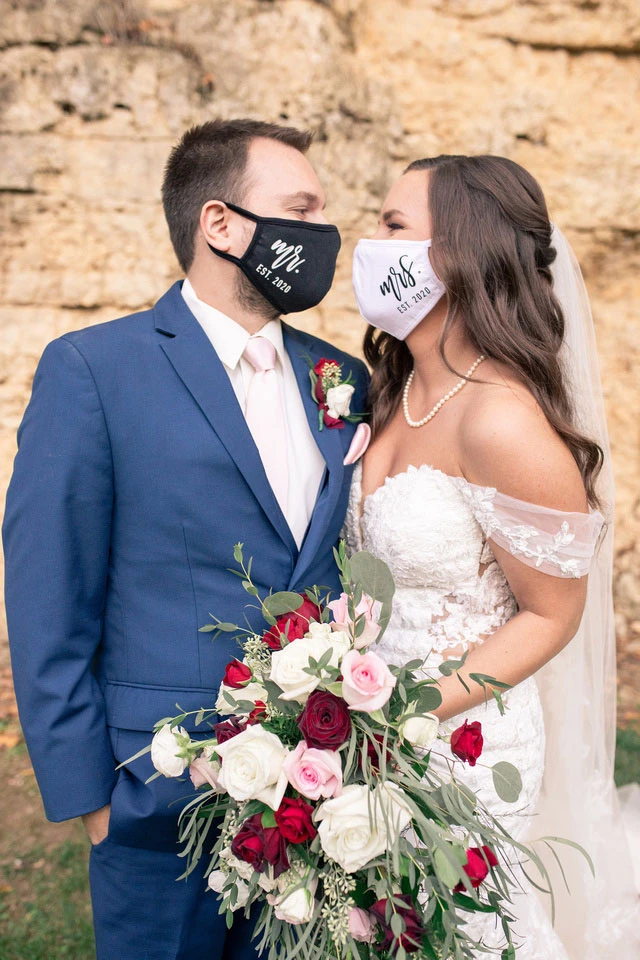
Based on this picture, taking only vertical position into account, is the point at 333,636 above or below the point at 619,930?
above

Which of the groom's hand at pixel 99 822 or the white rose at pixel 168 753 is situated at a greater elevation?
the white rose at pixel 168 753

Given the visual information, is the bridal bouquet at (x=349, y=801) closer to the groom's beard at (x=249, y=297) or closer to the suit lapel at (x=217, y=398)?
the suit lapel at (x=217, y=398)

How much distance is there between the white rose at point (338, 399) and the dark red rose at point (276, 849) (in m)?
1.33

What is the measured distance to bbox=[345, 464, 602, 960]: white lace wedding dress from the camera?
2275 millimetres

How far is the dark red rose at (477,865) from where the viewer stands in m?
1.55

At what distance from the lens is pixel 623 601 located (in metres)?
6.22

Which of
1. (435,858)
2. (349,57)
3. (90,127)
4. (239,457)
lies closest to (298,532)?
(239,457)

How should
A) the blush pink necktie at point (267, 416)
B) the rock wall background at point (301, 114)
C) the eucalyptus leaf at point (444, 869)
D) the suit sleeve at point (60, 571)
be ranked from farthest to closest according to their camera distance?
the rock wall background at point (301, 114) < the blush pink necktie at point (267, 416) < the suit sleeve at point (60, 571) < the eucalyptus leaf at point (444, 869)

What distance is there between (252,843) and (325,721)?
0.97 feet

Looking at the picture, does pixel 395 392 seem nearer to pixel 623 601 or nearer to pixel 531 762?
pixel 531 762

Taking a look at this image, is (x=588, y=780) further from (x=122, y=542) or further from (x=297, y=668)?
(x=122, y=542)

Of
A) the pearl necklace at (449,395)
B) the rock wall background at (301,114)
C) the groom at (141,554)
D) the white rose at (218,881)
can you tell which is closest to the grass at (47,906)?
the groom at (141,554)

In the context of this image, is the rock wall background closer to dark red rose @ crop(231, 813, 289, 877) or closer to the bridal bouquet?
the bridal bouquet

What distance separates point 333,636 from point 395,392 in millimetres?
1407
